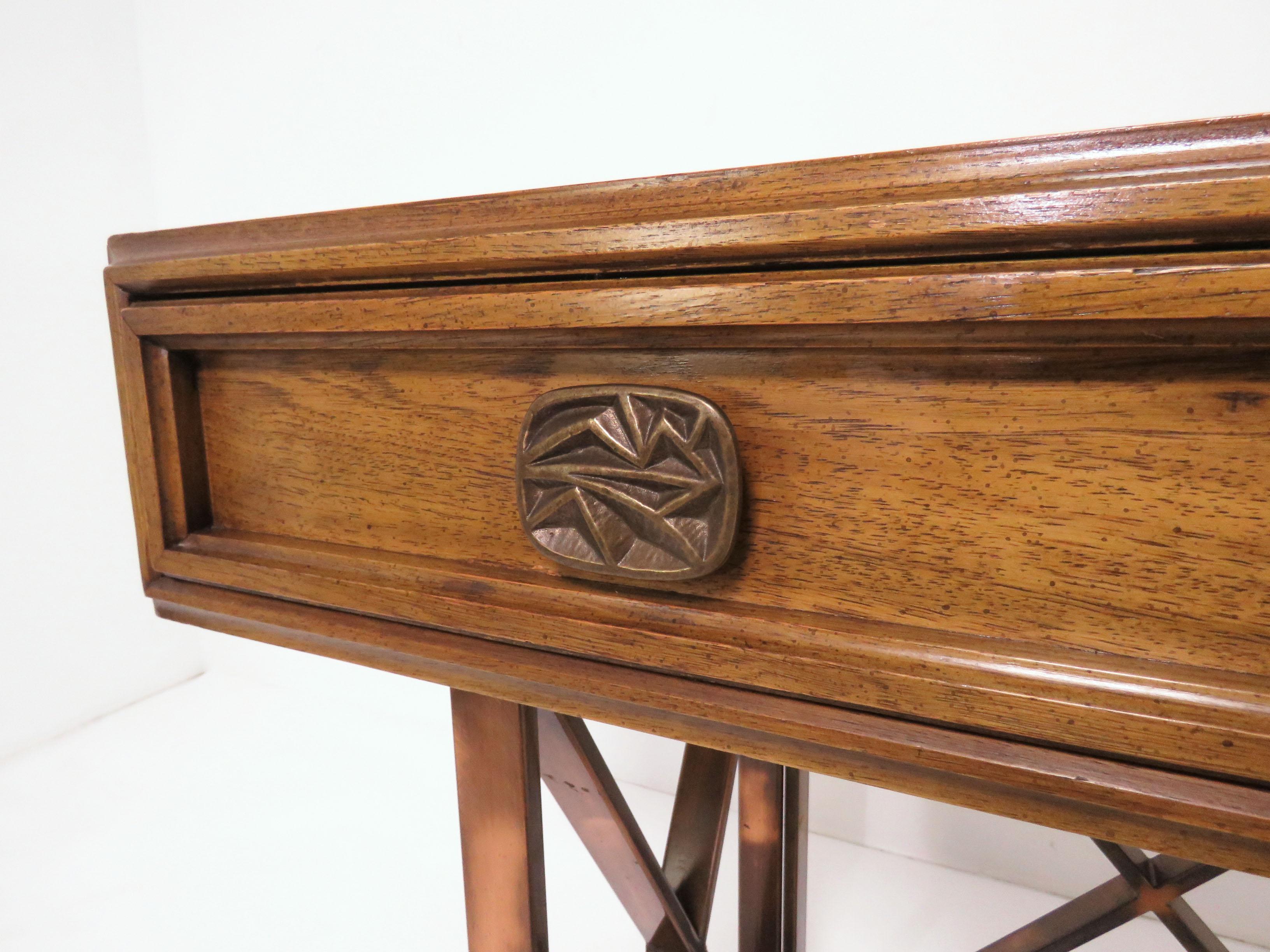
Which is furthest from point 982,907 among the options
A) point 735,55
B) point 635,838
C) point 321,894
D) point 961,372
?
Answer: point 735,55

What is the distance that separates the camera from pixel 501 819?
1.59ft

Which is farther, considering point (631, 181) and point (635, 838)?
point (635, 838)

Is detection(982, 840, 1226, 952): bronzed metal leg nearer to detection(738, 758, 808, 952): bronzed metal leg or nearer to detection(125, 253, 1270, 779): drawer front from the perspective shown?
detection(738, 758, 808, 952): bronzed metal leg

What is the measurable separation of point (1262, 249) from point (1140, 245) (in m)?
0.03

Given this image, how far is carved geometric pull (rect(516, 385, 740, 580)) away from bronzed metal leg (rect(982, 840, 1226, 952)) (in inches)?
19.7

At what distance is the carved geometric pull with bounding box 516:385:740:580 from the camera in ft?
1.16

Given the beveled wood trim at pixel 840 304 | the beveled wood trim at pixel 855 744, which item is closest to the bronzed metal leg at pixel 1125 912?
the beveled wood trim at pixel 855 744

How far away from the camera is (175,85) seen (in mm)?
1504

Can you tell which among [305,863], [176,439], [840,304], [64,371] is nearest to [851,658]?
[840,304]

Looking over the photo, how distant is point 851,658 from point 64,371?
153 cm

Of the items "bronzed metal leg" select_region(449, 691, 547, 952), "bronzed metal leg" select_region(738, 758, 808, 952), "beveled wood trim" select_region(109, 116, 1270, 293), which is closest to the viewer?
"beveled wood trim" select_region(109, 116, 1270, 293)

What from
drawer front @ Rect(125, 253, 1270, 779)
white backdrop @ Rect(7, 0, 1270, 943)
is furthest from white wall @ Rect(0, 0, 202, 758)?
drawer front @ Rect(125, 253, 1270, 779)

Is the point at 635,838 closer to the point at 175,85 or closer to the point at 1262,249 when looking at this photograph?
the point at 1262,249

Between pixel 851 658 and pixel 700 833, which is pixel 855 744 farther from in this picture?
pixel 700 833
